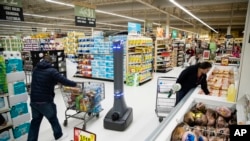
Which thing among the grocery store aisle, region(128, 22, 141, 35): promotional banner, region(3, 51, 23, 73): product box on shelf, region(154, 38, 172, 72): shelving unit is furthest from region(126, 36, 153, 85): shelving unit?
region(3, 51, 23, 73): product box on shelf

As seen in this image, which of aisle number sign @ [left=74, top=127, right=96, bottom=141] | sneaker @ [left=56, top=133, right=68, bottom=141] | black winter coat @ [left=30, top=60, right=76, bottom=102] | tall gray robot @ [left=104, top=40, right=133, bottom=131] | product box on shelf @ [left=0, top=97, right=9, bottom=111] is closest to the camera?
aisle number sign @ [left=74, top=127, right=96, bottom=141]

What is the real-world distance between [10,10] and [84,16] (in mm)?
3181

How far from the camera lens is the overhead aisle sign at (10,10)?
15.7 feet

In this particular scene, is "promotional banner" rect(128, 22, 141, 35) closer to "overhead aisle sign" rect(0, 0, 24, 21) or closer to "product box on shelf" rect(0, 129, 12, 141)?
"overhead aisle sign" rect(0, 0, 24, 21)

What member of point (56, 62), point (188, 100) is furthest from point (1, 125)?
point (56, 62)

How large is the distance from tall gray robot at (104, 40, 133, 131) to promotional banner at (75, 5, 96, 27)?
4.14m

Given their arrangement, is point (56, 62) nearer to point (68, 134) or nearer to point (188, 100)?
point (68, 134)

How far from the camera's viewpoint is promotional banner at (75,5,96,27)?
739 centimetres

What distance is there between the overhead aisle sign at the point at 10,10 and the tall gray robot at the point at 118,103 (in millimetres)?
3264

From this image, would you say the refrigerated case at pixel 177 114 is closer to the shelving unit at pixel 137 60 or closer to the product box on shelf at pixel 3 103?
the product box on shelf at pixel 3 103

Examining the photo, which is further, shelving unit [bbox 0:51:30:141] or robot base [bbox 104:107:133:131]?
robot base [bbox 104:107:133:131]

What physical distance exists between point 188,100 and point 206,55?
22.2ft

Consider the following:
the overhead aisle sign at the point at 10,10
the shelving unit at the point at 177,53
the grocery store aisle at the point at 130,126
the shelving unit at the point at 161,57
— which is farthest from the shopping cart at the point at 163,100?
the shelving unit at the point at 177,53

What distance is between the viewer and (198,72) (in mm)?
3383
